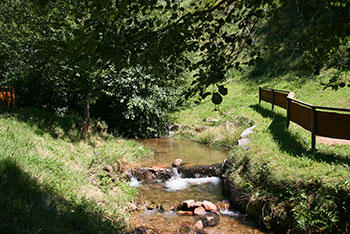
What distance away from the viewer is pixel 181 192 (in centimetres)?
821

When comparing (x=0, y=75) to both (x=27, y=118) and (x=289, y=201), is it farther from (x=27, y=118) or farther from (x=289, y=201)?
(x=289, y=201)

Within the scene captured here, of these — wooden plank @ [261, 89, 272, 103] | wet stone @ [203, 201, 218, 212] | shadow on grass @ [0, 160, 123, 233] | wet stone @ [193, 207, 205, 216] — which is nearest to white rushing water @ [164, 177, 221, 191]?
wet stone @ [203, 201, 218, 212]

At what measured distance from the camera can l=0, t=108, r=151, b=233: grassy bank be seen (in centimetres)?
394

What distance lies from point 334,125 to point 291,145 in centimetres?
119

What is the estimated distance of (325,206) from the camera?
4.79m

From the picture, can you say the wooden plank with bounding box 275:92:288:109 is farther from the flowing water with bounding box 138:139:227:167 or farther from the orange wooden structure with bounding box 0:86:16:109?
the orange wooden structure with bounding box 0:86:16:109

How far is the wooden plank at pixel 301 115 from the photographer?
7617 mm

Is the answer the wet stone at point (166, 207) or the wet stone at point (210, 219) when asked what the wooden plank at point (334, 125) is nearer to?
the wet stone at point (210, 219)

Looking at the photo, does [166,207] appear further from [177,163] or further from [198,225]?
[177,163]

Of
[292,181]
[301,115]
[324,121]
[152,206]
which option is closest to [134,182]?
[152,206]

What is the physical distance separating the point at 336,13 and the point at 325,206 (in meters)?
15.6

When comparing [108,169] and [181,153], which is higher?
[108,169]

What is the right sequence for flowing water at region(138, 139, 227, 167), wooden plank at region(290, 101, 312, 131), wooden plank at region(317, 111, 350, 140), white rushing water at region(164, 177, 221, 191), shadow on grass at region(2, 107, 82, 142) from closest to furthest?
1. wooden plank at region(317, 111, 350, 140)
2. wooden plank at region(290, 101, 312, 131)
3. white rushing water at region(164, 177, 221, 191)
4. shadow on grass at region(2, 107, 82, 142)
5. flowing water at region(138, 139, 227, 167)

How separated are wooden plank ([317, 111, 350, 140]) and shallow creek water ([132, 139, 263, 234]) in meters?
2.79
